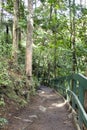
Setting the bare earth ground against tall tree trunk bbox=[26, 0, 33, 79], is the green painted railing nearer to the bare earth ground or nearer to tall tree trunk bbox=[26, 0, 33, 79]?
the bare earth ground

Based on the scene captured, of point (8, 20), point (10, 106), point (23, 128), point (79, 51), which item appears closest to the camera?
point (23, 128)

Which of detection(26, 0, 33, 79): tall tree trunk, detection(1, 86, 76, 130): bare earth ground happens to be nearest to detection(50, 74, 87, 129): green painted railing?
detection(1, 86, 76, 130): bare earth ground

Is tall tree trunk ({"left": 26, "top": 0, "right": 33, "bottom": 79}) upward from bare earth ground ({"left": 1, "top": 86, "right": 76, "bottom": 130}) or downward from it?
upward

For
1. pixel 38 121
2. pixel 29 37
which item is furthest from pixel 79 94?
pixel 29 37

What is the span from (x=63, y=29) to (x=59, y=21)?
1040 millimetres

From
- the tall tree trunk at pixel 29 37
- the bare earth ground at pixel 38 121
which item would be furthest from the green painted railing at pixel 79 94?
the tall tree trunk at pixel 29 37

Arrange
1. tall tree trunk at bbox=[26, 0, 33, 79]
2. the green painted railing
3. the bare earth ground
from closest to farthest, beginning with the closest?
the green painted railing < the bare earth ground < tall tree trunk at bbox=[26, 0, 33, 79]

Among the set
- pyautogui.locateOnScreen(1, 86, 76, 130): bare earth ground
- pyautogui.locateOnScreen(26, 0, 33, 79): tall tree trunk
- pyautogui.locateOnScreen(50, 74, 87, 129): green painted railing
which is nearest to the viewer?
pyautogui.locateOnScreen(50, 74, 87, 129): green painted railing

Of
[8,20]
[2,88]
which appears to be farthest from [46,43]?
[2,88]

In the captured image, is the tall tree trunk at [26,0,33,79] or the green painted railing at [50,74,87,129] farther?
the tall tree trunk at [26,0,33,79]

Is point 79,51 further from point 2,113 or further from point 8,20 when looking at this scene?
point 2,113

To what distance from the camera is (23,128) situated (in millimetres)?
4941

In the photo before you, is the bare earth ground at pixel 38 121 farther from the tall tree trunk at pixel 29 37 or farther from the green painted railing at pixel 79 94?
the tall tree trunk at pixel 29 37

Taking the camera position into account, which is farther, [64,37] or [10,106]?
[64,37]
